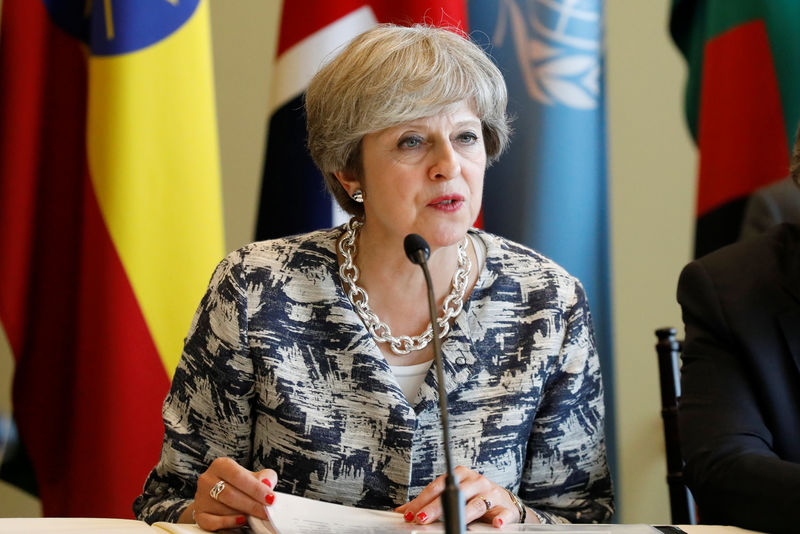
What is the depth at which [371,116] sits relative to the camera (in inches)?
60.4

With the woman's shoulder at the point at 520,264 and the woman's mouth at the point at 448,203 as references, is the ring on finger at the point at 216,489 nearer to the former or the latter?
the woman's mouth at the point at 448,203

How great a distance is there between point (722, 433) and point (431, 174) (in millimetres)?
633

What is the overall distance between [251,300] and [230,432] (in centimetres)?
24

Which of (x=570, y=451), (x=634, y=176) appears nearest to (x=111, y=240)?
(x=570, y=451)

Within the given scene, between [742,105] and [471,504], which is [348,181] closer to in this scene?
[471,504]

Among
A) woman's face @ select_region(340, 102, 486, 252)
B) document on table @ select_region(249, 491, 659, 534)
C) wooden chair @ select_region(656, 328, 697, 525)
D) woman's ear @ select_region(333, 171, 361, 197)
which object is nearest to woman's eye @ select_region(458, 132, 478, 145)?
woman's face @ select_region(340, 102, 486, 252)

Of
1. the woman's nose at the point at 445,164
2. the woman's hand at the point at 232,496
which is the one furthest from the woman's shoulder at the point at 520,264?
the woman's hand at the point at 232,496

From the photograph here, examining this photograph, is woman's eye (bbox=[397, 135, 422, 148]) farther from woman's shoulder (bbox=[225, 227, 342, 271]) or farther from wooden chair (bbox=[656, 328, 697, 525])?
wooden chair (bbox=[656, 328, 697, 525])

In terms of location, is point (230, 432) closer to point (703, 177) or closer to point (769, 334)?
point (769, 334)

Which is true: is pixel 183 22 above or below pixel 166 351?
above

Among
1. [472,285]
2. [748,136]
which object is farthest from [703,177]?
[472,285]

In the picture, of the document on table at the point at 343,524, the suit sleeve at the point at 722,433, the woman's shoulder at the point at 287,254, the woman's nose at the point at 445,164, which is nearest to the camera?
the document on table at the point at 343,524

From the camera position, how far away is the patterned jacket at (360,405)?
59.7 inches

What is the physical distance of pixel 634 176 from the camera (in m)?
2.87
